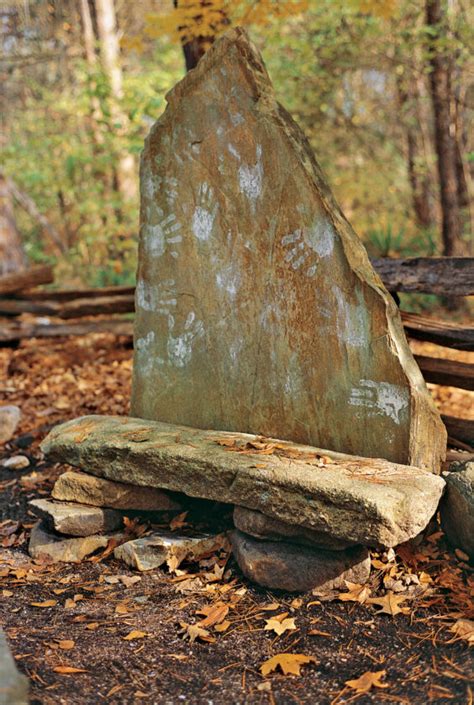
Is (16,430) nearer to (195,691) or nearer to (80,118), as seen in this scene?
(195,691)

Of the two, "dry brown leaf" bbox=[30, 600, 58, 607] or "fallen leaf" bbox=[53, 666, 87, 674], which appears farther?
"dry brown leaf" bbox=[30, 600, 58, 607]

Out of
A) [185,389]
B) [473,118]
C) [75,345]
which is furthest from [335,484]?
[473,118]

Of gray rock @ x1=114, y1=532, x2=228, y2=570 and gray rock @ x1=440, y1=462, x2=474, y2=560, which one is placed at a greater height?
gray rock @ x1=440, y1=462, x2=474, y2=560

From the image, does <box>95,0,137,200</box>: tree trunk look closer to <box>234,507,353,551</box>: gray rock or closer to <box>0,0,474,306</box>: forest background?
<box>0,0,474,306</box>: forest background

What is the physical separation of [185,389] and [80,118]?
9.64m

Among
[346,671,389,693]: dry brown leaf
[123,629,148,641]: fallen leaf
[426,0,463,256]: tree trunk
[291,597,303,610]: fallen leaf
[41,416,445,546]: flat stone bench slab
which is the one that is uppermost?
[426,0,463,256]: tree trunk

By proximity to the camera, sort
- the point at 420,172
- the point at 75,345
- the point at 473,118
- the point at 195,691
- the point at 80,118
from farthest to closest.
Answer: the point at 473,118
the point at 80,118
the point at 420,172
the point at 75,345
the point at 195,691

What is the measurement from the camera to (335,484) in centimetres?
333

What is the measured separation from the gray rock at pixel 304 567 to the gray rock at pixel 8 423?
2889mm

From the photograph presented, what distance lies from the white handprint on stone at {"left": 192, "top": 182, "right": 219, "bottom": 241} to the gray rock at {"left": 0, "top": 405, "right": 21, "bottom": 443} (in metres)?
2.51

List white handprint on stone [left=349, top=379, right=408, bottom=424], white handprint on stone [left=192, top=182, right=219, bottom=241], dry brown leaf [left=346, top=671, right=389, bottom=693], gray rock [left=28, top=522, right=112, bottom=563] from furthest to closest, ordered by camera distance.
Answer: white handprint on stone [left=192, top=182, right=219, bottom=241] < gray rock [left=28, top=522, right=112, bottom=563] < white handprint on stone [left=349, top=379, right=408, bottom=424] < dry brown leaf [left=346, top=671, right=389, bottom=693]

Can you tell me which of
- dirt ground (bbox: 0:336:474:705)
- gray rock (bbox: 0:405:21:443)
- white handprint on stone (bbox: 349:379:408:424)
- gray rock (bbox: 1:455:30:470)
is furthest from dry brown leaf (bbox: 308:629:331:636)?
gray rock (bbox: 0:405:21:443)

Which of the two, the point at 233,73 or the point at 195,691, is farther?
the point at 233,73

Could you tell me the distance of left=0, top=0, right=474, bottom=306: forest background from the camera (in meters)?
9.16
